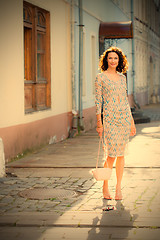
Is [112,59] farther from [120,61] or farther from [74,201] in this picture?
[74,201]

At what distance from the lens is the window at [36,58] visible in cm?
1246

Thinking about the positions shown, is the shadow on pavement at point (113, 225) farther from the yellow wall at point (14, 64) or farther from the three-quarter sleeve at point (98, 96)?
the yellow wall at point (14, 64)

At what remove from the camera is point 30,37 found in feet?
41.6

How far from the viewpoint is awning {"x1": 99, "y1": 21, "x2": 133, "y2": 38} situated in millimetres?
19000

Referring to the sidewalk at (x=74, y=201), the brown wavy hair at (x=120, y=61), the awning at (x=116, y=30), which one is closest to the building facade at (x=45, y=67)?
the awning at (x=116, y=30)

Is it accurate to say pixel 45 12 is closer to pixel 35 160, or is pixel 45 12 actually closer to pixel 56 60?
pixel 56 60

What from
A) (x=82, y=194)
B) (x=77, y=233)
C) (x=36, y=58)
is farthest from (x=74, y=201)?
(x=36, y=58)

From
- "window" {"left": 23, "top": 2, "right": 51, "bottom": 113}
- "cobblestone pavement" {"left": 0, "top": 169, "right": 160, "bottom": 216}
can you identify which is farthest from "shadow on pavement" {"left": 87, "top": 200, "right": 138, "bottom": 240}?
"window" {"left": 23, "top": 2, "right": 51, "bottom": 113}

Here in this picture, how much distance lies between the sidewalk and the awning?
823 cm

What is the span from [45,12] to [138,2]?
2221 centimetres

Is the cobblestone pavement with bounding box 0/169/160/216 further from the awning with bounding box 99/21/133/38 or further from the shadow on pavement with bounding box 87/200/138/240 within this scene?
the awning with bounding box 99/21/133/38

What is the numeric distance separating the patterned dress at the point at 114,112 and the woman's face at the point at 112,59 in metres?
0.15

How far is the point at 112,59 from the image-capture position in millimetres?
7078

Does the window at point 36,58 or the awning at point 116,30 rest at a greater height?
the awning at point 116,30
